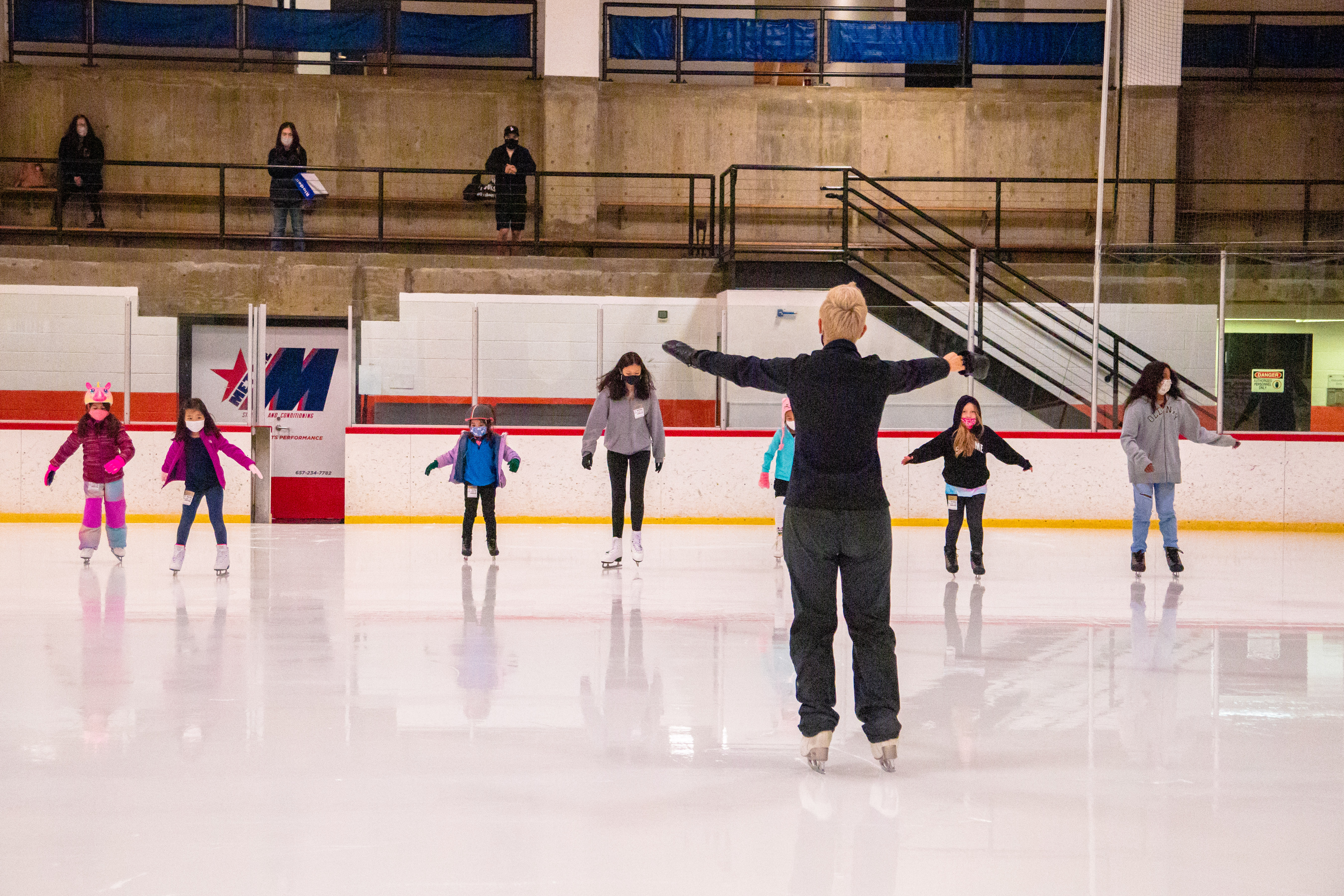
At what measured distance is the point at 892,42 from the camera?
17406 millimetres

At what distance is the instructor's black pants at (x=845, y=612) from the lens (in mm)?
4008

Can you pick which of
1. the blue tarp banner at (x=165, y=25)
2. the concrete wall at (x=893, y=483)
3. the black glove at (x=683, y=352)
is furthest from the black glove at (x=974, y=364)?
the blue tarp banner at (x=165, y=25)

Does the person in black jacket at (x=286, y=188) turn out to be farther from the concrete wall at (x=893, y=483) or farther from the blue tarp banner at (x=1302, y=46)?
the blue tarp banner at (x=1302, y=46)

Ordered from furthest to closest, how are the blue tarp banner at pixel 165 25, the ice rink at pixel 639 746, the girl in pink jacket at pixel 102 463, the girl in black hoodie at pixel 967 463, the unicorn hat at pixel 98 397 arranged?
1. the blue tarp banner at pixel 165 25
2. the girl in pink jacket at pixel 102 463
3. the unicorn hat at pixel 98 397
4. the girl in black hoodie at pixel 967 463
5. the ice rink at pixel 639 746

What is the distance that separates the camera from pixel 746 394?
13875 mm

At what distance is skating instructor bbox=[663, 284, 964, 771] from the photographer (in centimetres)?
401

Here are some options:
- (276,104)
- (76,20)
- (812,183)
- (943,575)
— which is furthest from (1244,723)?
(76,20)

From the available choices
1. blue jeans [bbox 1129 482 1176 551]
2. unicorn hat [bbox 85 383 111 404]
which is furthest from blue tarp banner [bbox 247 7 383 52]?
blue jeans [bbox 1129 482 1176 551]

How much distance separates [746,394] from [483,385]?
9.58 feet

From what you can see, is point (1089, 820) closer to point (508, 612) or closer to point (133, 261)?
point (508, 612)

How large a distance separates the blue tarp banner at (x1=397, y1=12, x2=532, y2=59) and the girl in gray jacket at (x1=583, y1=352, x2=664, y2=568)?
9.15 meters

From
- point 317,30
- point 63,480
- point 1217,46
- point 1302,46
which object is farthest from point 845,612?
point 1302,46

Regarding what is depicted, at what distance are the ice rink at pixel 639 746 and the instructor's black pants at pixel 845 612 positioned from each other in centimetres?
21

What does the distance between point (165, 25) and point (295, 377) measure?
222 inches
